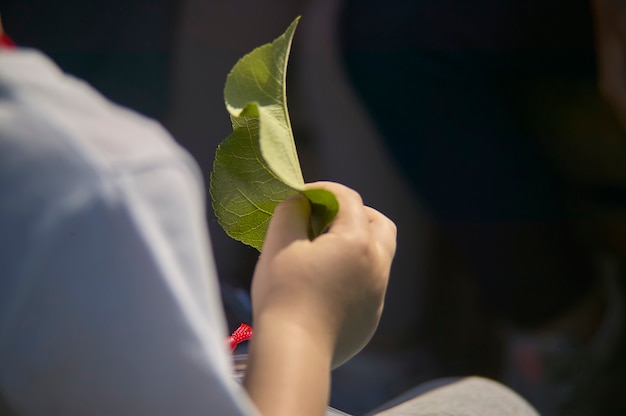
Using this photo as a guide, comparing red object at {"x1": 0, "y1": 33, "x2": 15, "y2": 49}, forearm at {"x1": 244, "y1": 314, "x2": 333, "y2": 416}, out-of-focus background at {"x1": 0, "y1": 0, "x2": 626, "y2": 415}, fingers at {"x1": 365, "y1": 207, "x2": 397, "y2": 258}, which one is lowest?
out-of-focus background at {"x1": 0, "y1": 0, "x2": 626, "y2": 415}

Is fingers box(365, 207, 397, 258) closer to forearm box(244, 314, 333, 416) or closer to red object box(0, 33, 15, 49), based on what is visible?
forearm box(244, 314, 333, 416)

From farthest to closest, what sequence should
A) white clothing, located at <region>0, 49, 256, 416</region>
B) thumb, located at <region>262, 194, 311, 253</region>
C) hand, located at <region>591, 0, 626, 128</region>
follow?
1. hand, located at <region>591, 0, 626, 128</region>
2. thumb, located at <region>262, 194, 311, 253</region>
3. white clothing, located at <region>0, 49, 256, 416</region>

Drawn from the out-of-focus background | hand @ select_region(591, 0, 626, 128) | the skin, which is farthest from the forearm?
hand @ select_region(591, 0, 626, 128)

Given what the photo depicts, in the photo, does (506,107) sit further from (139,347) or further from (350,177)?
(139,347)

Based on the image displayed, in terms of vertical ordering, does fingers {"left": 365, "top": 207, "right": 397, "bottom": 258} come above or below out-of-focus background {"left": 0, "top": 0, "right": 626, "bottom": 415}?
above

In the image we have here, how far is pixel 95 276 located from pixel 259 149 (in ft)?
0.46

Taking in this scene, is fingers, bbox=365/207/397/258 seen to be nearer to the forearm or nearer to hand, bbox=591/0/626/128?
the forearm

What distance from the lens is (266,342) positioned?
0.30 metres

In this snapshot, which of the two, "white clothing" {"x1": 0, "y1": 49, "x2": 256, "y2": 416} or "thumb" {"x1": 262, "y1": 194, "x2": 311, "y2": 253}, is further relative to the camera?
"thumb" {"x1": 262, "y1": 194, "x2": 311, "y2": 253}

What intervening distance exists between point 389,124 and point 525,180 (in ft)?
0.66

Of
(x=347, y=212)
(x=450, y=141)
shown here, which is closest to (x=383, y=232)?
(x=347, y=212)

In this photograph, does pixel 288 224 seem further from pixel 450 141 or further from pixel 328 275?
pixel 450 141

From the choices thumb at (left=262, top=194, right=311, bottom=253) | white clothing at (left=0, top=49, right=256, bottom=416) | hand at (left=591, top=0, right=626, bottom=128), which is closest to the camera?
white clothing at (left=0, top=49, right=256, bottom=416)

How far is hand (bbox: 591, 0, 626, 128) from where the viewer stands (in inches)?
38.1
